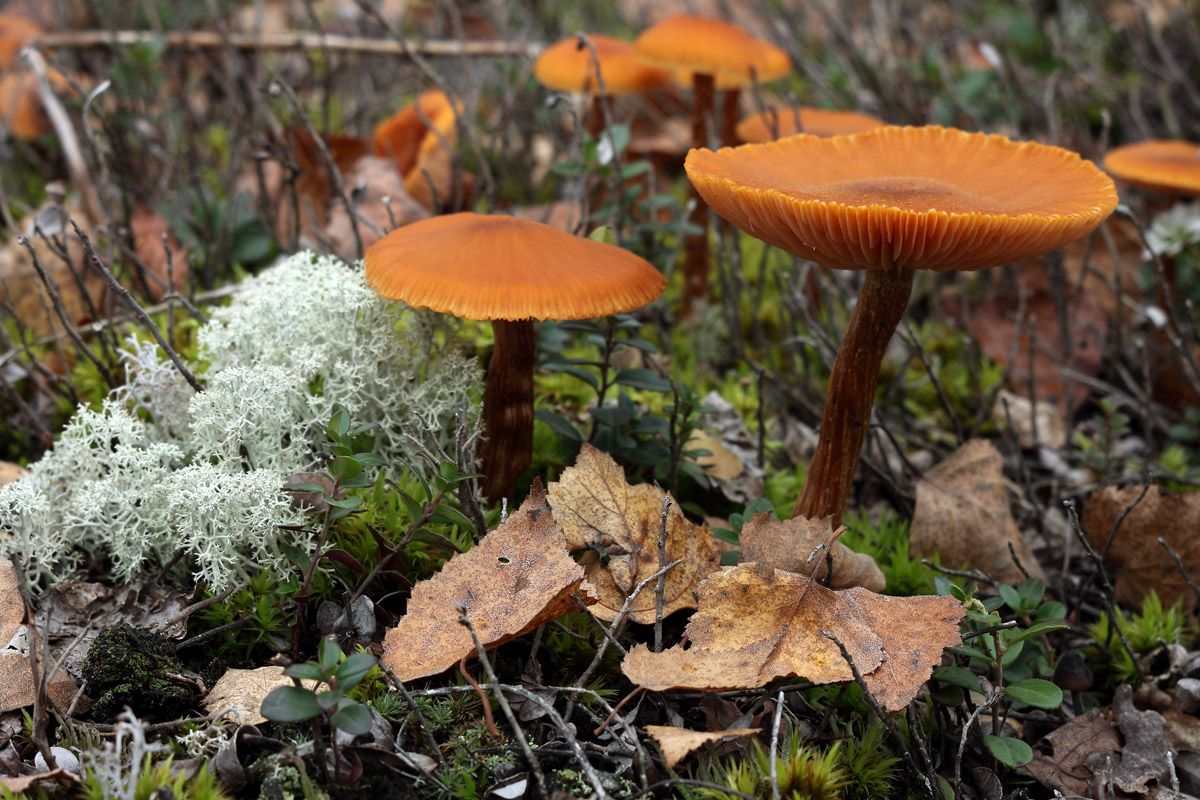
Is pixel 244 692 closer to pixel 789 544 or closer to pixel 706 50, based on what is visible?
pixel 789 544

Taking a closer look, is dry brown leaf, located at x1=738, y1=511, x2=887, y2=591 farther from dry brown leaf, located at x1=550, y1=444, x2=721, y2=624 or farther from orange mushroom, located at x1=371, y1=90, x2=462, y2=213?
orange mushroom, located at x1=371, y1=90, x2=462, y2=213

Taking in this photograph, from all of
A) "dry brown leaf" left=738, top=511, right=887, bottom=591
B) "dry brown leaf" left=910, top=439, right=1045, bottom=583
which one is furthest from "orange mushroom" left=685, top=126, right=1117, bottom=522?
"dry brown leaf" left=910, top=439, right=1045, bottom=583

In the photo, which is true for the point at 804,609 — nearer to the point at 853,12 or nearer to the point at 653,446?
the point at 653,446

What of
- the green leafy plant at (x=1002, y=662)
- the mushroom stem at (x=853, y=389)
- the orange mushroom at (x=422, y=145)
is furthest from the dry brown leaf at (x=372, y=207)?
the green leafy plant at (x=1002, y=662)

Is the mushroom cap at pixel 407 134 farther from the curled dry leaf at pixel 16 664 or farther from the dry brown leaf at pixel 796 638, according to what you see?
the dry brown leaf at pixel 796 638

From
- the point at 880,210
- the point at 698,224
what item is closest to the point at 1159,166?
the point at 698,224
